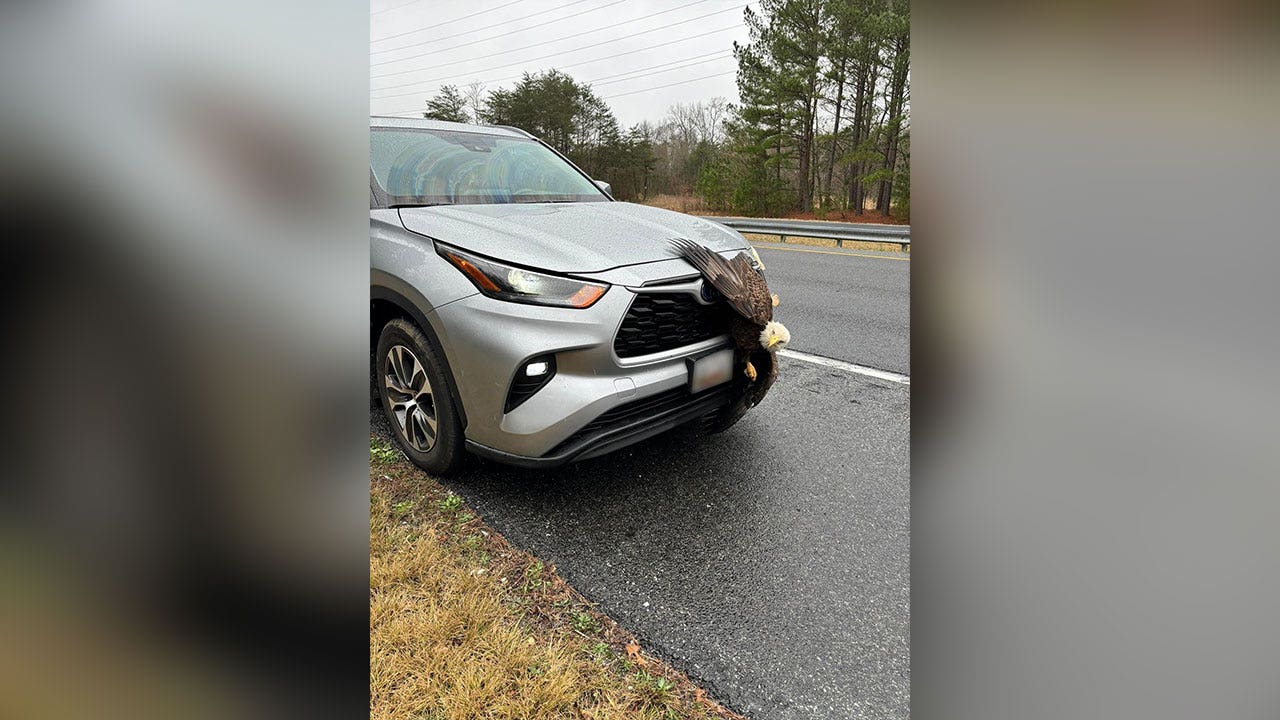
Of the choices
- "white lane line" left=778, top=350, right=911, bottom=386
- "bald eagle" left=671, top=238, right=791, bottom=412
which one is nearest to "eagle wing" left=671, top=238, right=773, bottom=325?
"bald eagle" left=671, top=238, right=791, bottom=412

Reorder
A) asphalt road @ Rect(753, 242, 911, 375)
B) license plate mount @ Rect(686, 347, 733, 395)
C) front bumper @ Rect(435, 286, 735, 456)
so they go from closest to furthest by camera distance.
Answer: front bumper @ Rect(435, 286, 735, 456), license plate mount @ Rect(686, 347, 733, 395), asphalt road @ Rect(753, 242, 911, 375)

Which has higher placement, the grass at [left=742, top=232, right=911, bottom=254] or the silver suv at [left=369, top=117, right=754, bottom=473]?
the grass at [left=742, top=232, right=911, bottom=254]

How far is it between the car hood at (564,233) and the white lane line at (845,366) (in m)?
1.73

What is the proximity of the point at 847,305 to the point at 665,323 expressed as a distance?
444 cm

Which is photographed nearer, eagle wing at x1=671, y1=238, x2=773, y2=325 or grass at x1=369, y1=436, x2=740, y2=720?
grass at x1=369, y1=436, x2=740, y2=720

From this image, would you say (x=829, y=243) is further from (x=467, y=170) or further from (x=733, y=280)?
(x=733, y=280)

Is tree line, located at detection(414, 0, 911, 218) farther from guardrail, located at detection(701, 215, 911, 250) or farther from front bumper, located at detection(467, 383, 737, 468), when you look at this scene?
front bumper, located at detection(467, 383, 737, 468)

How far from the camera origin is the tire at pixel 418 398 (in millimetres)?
2348

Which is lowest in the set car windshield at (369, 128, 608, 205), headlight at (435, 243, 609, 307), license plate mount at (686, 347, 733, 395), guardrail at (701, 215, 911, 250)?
license plate mount at (686, 347, 733, 395)

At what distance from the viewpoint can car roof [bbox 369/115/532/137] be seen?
3.07m

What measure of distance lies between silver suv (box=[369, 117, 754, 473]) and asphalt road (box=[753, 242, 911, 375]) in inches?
86.8

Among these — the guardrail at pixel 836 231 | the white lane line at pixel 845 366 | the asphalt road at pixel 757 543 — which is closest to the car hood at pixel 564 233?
the asphalt road at pixel 757 543
